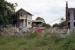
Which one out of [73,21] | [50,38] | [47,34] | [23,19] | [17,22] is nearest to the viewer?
[50,38]

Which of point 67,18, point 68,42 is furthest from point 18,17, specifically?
point 68,42

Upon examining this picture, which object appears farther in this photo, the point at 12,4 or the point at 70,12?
the point at 70,12

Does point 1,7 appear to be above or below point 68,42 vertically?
above

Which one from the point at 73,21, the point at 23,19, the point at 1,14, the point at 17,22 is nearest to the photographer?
the point at 1,14

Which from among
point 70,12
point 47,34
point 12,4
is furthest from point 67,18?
point 47,34

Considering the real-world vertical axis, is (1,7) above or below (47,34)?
above

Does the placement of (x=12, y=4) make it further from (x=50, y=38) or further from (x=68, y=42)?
(x=68, y=42)

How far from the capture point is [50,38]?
1989 centimetres

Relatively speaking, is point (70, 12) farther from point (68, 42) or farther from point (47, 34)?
point (68, 42)

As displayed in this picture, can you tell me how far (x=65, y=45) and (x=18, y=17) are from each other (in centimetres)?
4351

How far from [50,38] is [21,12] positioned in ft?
126

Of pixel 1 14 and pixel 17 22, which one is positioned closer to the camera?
pixel 1 14

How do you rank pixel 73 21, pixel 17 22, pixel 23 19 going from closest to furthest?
pixel 73 21
pixel 17 22
pixel 23 19

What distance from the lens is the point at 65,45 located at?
1361cm
